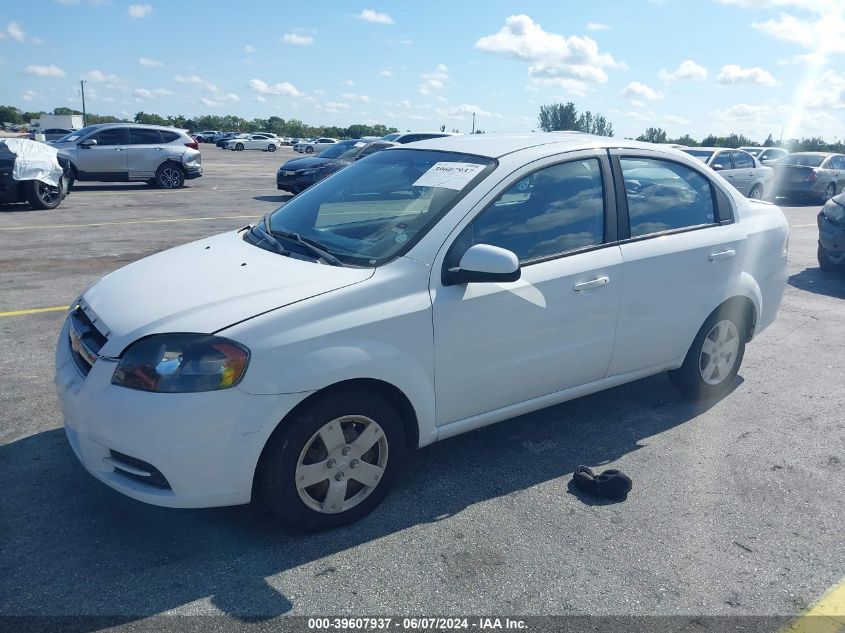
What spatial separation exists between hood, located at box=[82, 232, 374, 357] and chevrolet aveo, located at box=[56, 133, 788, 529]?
1cm

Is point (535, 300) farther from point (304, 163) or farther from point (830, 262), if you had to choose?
point (304, 163)

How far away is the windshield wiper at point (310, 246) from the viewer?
3.49m

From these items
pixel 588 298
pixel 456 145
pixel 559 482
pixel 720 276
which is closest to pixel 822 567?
pixel 559 482

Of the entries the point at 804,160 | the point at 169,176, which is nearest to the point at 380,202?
the point at 169,176

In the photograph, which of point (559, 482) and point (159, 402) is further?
point (559, 482)

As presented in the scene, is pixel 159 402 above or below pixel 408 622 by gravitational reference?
above

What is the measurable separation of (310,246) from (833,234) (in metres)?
8.21

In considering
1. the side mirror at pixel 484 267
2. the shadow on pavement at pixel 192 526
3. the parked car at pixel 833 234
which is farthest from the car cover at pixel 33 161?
the parked car at pixel 833 234

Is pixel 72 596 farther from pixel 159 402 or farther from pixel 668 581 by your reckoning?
pixel 668 581

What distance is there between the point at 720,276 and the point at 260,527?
10.4ft

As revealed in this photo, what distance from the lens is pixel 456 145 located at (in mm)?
4324

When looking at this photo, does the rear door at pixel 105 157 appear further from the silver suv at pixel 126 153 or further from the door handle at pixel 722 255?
the door handle at pixel 722 255

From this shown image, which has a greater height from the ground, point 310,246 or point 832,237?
point 310,246

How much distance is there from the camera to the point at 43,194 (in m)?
14.0
